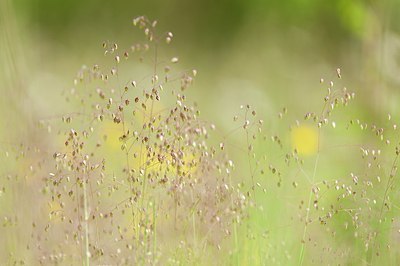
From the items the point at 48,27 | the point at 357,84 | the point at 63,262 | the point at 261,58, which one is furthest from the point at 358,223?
the point at 48,27

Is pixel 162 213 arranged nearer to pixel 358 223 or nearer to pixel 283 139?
pixel 358 223

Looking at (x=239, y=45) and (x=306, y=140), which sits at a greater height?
(x=239, y=45)

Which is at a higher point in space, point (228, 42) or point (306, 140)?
point (228, 42)

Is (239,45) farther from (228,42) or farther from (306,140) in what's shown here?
(306,140)

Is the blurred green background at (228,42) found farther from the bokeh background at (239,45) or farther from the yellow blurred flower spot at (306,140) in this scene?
the yellow blurred flower spot at (306,140)

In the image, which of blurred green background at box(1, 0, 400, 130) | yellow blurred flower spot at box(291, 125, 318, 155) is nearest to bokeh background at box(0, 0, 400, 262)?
blurred green background at box(1, 0, 400, 130)

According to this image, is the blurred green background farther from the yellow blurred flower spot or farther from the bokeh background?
the yellow blurred flower spot

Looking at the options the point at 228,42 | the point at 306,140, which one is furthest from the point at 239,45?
the point at 306,140

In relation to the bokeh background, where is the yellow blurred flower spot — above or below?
below

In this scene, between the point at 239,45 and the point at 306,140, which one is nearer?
the point at 306,140
